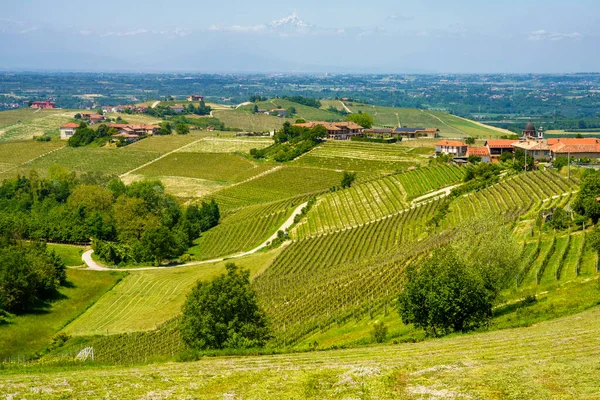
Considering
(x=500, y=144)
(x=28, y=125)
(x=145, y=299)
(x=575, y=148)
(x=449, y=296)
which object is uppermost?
(x=575, y=148)

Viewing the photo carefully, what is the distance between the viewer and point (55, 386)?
18.8 m

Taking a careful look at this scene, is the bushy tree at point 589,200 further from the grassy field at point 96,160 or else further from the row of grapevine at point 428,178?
the grassy field at point 96,160

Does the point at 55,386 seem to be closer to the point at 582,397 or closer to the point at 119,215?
the point at 582,397

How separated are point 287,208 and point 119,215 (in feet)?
67.6

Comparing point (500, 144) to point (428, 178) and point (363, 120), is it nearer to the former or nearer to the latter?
point (428, 178)

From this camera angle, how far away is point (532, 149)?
8225 centimetres

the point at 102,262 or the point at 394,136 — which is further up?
the point at 394,136

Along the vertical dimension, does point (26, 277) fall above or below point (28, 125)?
below

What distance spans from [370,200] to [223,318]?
47.5 meters

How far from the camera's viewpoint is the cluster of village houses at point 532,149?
8094 centimetres

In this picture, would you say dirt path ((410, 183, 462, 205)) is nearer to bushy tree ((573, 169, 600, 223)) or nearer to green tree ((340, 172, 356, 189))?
green tree ((340, 172, 356, 189))

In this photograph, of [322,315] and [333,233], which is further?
[333,233]

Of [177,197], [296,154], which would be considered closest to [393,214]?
[177,197]

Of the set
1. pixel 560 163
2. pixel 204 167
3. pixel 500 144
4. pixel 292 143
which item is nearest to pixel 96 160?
pixel 204 167
